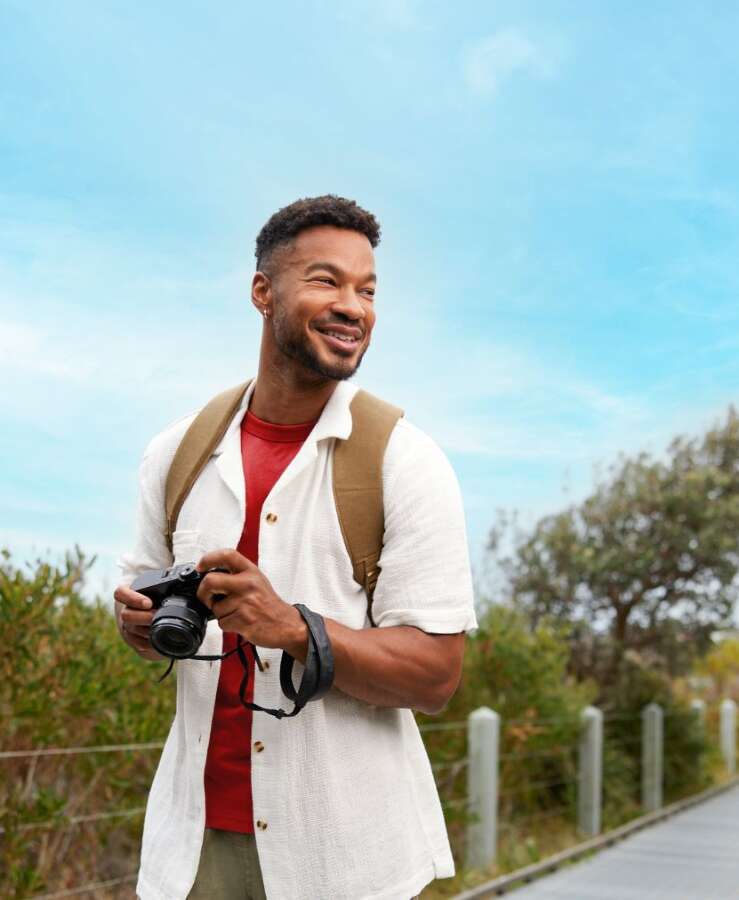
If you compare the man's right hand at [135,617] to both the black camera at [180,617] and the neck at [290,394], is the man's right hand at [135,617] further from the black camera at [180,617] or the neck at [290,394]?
the neck at [290,394]

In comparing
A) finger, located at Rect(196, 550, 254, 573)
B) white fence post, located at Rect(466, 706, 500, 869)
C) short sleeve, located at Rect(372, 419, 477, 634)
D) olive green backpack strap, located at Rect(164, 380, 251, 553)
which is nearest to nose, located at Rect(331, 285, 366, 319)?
short sleeve, located at Rect(372, 419, 477, 634)

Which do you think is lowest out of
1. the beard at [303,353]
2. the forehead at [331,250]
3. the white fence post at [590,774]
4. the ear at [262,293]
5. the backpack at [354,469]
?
the white fence post at [590,774]

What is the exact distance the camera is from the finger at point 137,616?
2.25 meters

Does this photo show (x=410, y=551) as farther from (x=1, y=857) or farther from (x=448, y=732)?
(x=448, y=732)

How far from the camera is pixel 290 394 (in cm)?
245

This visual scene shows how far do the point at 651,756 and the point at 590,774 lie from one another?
2.53 metres

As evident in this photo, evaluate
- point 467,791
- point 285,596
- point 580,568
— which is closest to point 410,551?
point 285,596

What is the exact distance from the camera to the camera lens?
212 cm

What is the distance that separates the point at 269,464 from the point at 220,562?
42 centimetres

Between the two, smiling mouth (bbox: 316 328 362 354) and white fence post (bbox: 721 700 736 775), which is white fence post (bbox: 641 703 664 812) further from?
smiling mouth (bbox: 316 328 362 354)

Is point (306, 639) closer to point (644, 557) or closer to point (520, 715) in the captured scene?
point (520, 715)

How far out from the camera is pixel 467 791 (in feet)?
30.8

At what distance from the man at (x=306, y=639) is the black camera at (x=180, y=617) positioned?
75mm

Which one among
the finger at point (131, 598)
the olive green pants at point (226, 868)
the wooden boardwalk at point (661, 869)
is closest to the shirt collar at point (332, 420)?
the finger at point (131, 598)
